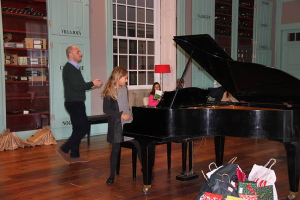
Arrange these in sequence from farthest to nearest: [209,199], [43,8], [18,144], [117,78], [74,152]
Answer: [43,8], [18,144], [74,152], [117,78], [209,199]

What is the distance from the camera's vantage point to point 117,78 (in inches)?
151

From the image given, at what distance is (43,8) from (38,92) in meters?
1.50

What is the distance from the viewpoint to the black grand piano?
3.34 metres

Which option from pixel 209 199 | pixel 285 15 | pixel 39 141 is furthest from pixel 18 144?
pixel 285 15

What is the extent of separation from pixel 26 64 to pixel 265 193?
4.94 m

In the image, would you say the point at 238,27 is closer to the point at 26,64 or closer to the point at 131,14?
the point at 131,14

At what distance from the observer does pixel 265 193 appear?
2941 millimetres

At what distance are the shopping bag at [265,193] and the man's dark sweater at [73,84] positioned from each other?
275 cm

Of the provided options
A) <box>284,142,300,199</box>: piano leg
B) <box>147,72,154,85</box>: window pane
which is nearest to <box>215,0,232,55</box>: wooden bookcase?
<box>147,72,154,85</box>: window pane

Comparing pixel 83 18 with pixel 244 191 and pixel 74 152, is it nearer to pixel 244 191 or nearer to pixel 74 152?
pixel 74 152

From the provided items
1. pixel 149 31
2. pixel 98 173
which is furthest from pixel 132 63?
pixel 98 173

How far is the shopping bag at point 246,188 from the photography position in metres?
2.87

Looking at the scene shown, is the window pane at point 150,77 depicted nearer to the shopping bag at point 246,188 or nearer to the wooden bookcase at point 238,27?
the wooden bookcase at point 238,27

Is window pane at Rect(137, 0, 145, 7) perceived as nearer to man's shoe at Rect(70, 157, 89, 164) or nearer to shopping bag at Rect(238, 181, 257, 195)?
man's shoe at Rect(70, 157, 89, 164)
